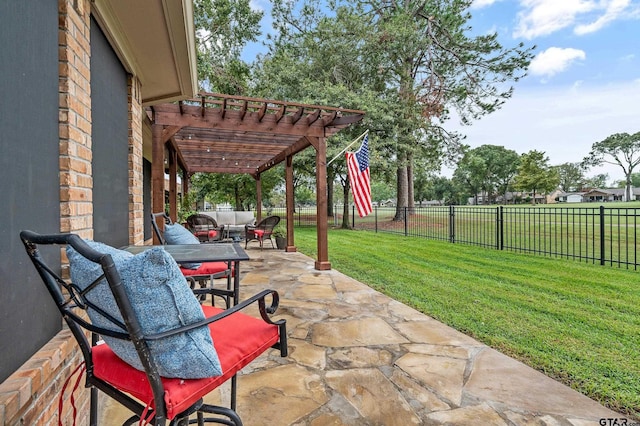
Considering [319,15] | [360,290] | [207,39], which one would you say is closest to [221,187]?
[207,39]

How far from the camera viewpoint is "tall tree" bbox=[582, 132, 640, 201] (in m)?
51.8

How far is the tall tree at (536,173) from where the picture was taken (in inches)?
1251

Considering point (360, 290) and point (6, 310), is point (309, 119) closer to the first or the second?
point (360, 290)

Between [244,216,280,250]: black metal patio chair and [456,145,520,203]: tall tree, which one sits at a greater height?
[456,145,520,203]: tall tree

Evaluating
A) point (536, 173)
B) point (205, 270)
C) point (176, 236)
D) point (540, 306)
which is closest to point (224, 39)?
point (176, 236)

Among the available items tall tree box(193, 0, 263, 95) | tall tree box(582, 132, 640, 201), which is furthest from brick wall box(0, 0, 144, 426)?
tall tree box(582, 132, 640, 201)

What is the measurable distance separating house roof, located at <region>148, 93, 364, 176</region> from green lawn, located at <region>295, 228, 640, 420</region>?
2.48 meters

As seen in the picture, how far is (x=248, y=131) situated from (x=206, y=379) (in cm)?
487

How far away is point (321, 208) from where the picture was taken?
581 cm

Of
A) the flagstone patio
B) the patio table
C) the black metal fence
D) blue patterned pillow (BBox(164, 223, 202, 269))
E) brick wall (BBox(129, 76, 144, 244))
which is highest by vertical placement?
brick wall (BBox(129, 76, 144, 244))

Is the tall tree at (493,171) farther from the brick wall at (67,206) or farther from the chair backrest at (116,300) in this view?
the chair backrest at (116,300)

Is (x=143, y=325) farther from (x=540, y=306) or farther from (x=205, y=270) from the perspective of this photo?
(x=540, y=306)

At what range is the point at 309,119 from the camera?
5.43 metres

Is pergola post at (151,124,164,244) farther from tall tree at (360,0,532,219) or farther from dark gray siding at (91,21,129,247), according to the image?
tall tree at (360,0,532,219)
